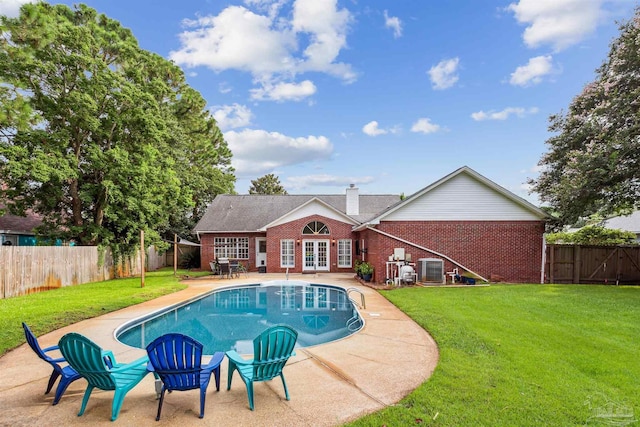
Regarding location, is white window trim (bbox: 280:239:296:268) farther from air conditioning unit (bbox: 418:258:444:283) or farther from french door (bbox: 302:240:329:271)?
air conditioning unit (bbox: 418:258:444:283)

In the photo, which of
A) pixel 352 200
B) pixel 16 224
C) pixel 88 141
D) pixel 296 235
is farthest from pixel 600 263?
Answer: pixel 16 224

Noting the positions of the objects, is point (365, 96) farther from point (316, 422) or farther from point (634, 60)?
point (316, 422)

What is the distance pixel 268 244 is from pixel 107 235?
8710 mm

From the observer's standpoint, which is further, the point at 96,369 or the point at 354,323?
the point at 354,323

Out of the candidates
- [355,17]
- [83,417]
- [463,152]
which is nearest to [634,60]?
[463,152]

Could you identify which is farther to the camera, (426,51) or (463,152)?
(463,152)

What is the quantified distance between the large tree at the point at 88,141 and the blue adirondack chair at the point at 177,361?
1473 cm

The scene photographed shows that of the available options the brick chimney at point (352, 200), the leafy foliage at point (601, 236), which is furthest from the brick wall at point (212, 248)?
the leafy foliage at point (601, 236)

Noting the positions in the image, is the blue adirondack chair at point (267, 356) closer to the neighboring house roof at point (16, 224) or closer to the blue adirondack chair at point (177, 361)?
the blue adirondack chair at point (177, 361)

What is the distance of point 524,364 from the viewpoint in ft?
17.5

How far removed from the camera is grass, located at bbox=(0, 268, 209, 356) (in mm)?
7789

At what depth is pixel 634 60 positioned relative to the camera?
543 inches

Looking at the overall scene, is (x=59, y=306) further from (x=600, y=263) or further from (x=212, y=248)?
(x=600, y=263)

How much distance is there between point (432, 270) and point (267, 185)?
39953 millimetres
